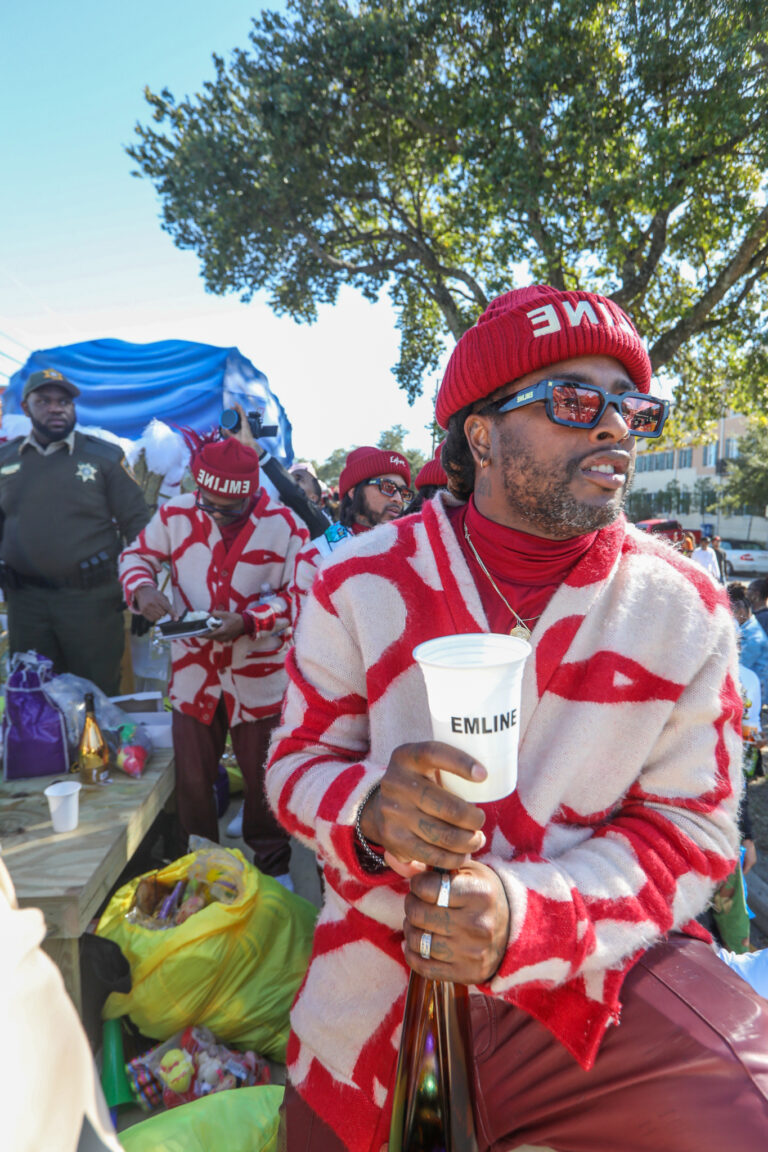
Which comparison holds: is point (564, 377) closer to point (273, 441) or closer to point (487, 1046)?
point (487, 1046)

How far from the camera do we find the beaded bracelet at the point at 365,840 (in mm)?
1250

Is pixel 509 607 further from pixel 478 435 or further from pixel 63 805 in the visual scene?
pixel 63 805

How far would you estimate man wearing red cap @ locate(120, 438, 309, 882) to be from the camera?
347cm

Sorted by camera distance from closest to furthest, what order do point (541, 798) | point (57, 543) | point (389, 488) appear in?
point (541, 798), point (389, 488), point (57, 543)

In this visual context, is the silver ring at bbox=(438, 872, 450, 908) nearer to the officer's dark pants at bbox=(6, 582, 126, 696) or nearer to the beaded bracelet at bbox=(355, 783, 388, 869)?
the beaded bracelet at bbox=(355, 783, 388, 869)

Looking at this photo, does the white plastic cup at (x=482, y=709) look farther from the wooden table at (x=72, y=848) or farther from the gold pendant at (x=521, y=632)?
the wooden table at (x=72, y=848)

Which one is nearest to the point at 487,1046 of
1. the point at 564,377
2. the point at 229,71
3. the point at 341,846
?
the point at 341,846

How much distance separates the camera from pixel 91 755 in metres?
3.07

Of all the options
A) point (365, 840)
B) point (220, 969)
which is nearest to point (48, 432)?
point (220, 969)

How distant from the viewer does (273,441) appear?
770cm

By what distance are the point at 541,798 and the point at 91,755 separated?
235 cm

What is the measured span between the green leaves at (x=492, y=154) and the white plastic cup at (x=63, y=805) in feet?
28.0

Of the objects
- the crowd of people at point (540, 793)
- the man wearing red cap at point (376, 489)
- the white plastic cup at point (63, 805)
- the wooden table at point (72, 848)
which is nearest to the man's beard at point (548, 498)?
the crowd of people at point (540, 793)

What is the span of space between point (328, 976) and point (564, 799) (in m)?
0.63
